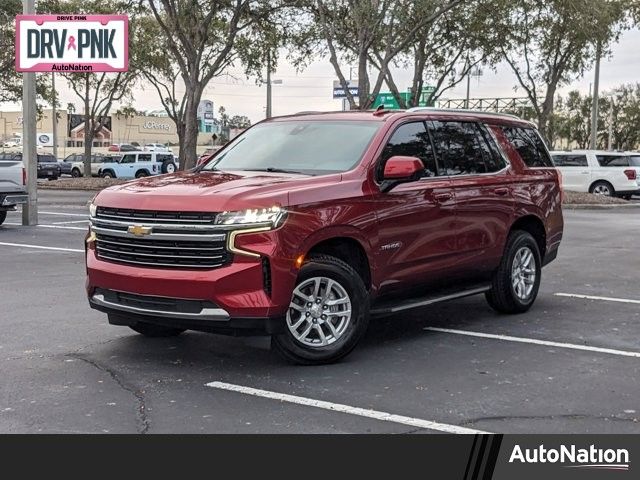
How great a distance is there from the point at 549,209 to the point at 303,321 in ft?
12.4

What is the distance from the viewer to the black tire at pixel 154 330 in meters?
6.91

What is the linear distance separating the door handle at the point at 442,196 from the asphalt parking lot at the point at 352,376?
3.99ft

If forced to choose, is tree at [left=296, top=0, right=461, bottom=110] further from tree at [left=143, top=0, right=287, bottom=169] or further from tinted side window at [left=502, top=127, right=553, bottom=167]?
tinted side window at [left=502, top=127, right=553, bottom=167]

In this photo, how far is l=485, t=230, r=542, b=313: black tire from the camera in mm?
8023

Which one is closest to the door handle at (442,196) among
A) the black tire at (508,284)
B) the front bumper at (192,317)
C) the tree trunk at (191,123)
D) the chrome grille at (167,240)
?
the black tire at (508,284)

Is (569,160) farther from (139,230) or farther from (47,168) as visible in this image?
(47,168)

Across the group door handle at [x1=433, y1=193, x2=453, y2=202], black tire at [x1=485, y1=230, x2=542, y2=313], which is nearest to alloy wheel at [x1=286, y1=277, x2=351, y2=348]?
door handle at [x1=433, y1=193, x2=453, y2=202]

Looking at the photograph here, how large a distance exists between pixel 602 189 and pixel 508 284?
22.6 metres

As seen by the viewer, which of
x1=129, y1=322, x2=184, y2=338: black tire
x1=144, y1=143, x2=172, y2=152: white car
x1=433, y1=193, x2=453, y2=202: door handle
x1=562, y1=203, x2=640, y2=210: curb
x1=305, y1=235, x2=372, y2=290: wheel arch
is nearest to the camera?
x1=305, y1=235, x2=372, y2=290: wheel arch

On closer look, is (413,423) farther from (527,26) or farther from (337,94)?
(337,94)

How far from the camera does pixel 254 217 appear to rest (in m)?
5.69

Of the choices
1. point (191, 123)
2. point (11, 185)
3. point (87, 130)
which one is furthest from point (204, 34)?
point (87, 130)

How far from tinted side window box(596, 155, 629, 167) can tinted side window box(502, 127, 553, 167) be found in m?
21.3

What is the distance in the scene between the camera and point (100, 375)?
589 cm
